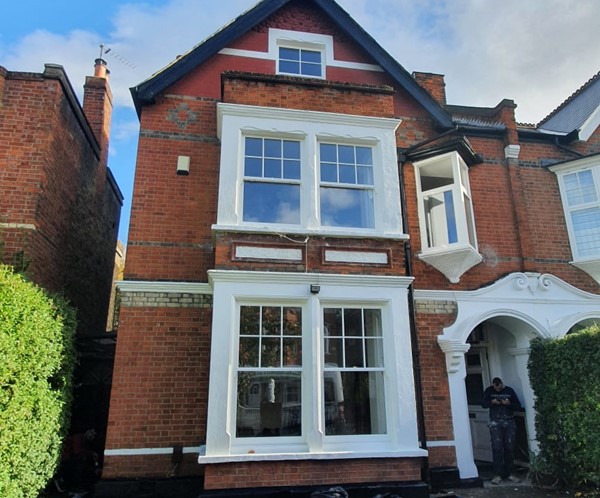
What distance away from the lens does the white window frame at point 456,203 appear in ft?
29.0

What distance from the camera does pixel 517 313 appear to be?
9023mm

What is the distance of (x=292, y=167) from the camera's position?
27.1 ft

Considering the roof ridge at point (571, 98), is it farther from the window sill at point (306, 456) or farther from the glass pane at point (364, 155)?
the window sill at point (306, 456)

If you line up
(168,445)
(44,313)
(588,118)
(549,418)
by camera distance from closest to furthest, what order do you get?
(44,313), (168,445), (549,418), (588,118)

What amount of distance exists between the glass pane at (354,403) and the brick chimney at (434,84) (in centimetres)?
710

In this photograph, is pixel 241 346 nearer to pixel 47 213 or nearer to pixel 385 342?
pixel 385 342

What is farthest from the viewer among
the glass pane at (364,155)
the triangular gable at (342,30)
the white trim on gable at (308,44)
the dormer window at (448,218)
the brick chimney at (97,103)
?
the brick chimney at (97,103)

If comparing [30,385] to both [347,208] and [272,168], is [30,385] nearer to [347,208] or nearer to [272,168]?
[272,168]

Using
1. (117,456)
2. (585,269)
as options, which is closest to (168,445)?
(117,456)

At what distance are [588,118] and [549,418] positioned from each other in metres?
7.17

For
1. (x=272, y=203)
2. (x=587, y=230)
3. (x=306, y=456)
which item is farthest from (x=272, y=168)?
(x=587, y=230)

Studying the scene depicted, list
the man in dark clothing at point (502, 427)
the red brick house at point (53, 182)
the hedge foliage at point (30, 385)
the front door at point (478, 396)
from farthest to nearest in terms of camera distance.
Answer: the front door at point (478, 396), the man in dark clothing at point (502, 427), the red brick house at point (53, 182), the hedge foliage at point (30, 385)

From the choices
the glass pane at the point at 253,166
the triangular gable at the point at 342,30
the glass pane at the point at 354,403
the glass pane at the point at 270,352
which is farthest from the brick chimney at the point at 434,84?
the glass pane at the point at 270,352

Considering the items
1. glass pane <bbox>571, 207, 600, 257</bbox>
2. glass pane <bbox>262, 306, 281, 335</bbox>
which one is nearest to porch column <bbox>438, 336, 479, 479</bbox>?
glass pane <bbox>262, 306, 281, 335</bbox>
